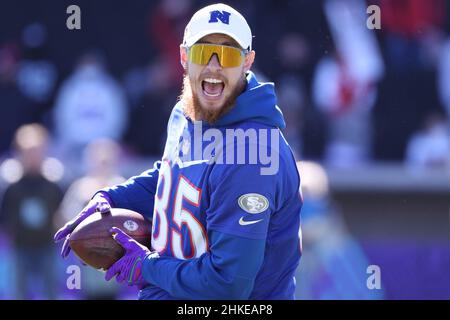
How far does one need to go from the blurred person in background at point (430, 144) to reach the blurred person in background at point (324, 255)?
1505 mm

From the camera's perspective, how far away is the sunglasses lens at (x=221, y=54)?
15.3 feet

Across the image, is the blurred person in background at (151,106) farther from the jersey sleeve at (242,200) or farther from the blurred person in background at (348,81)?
the jersey sleeve at (242,200)

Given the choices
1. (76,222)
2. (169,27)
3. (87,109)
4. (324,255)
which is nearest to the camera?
(76,222)

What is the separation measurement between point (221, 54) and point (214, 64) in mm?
54

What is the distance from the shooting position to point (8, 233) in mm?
10438

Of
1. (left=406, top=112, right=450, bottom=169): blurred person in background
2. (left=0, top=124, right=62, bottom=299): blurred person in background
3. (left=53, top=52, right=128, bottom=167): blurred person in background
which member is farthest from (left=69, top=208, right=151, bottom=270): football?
(left=406, top=112, right=450, bottom=169): blurred person in background

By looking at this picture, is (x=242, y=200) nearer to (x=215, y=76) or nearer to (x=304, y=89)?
(x=215, y=76)

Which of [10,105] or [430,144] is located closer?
[10,105]

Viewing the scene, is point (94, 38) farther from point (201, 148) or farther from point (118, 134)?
point (201, 148)

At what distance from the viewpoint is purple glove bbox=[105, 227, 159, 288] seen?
4.72 m

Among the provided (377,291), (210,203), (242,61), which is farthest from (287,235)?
(377,291)

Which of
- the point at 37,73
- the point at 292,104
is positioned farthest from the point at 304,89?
the point at 37,73

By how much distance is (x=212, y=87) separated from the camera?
15.5 ft

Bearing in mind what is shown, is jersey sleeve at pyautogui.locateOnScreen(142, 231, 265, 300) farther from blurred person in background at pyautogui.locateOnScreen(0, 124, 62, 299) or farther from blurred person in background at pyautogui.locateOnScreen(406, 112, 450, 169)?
blurred person in background at pyautogui.locateOnScreen(406, 112, 450, 169)
